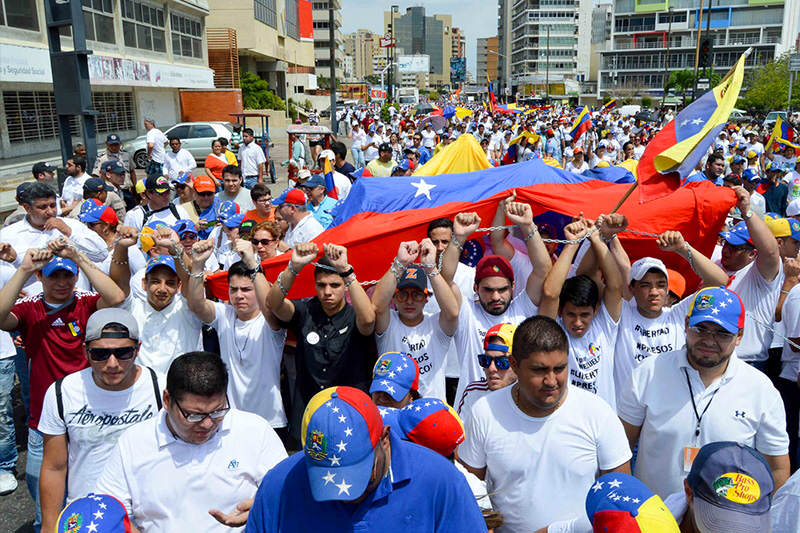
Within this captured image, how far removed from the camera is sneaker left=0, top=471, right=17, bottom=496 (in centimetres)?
459

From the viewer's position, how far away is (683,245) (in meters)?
4.00

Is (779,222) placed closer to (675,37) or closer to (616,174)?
(616,174)

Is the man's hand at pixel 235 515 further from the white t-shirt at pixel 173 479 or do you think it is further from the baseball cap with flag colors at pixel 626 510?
the baseball cap with flag colors at pixel 626 510

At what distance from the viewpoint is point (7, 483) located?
463 cm

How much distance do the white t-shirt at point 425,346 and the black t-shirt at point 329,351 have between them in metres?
0.18

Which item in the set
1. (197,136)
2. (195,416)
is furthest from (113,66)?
(195,416)

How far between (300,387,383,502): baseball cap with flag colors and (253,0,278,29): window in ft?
135

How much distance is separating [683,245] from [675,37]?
100284 mm

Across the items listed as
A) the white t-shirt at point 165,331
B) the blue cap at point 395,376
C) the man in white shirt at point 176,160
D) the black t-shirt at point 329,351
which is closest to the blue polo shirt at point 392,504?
the blue cap at point 395,376

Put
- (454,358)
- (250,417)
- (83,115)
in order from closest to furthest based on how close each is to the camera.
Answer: (250,417), (454,358), (83,115)

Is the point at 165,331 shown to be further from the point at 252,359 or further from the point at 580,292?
the point at 580,292

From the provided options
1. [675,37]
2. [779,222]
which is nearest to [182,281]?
[779,222]

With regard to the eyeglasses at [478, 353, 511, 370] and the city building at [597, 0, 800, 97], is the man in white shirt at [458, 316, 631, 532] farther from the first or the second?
the city building at [597, 0, 800, 97]

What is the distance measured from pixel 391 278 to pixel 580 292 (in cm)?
114
